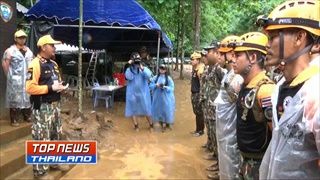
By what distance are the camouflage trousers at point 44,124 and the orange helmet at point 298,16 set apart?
3.54m

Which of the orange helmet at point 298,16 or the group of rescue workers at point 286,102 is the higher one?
the orange helmet at point 298,16

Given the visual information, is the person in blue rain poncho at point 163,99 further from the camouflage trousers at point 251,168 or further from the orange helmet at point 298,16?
the orange helmet at point 298,16

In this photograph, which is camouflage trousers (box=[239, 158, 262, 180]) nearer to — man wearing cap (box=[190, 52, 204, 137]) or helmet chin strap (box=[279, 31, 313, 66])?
helmet chin strap (box=[279, 31, 313, 66])

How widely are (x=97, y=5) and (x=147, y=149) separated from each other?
201 inches

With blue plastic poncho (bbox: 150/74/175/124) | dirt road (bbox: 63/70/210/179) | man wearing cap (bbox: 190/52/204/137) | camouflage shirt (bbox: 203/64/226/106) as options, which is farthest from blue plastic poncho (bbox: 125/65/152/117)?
camouflage shirt (bbox: 203/64/226/106)

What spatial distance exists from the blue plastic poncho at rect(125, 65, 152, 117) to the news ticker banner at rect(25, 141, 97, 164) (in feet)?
11.2

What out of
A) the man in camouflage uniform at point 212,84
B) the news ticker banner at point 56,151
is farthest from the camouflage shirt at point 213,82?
the news ticker banner at point 56,151

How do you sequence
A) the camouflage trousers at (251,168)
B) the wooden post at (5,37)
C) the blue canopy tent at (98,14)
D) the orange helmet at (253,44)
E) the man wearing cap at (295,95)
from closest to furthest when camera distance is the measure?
the man wearing cap at (295,95), the camouflage trousers at (251,168), the orange helmet at (253,44), the wooden post at (5,37), the blue canopy tent at (98,14)

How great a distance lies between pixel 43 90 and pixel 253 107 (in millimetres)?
2918

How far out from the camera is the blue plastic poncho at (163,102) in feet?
29.5

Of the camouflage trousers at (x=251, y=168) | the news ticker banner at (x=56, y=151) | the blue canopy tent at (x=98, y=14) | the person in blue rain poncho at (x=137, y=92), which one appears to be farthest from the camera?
the blue canopy tent at (x=98, y=14)

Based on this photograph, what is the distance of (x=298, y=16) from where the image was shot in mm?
2043

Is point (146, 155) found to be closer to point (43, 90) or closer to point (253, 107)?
point (43, 90)

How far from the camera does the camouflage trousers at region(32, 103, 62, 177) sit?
4.98 meters
